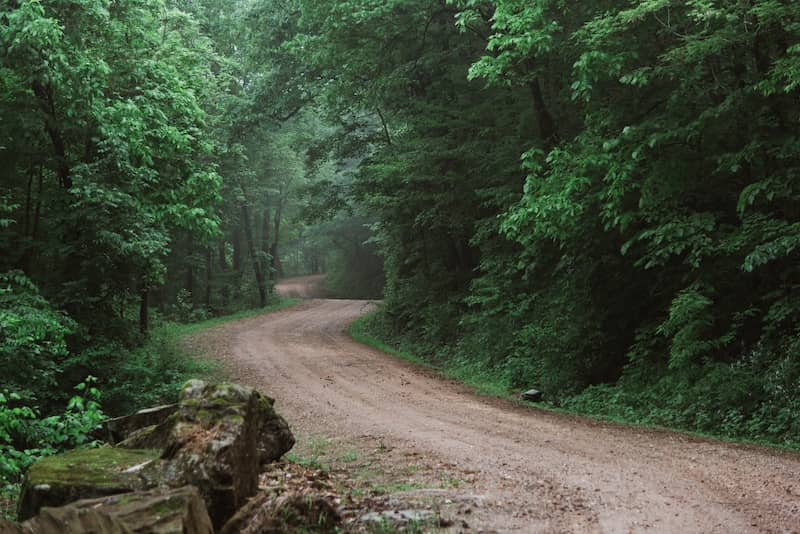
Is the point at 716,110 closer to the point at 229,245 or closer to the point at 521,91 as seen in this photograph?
the point at 521,91

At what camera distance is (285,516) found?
17.5ft

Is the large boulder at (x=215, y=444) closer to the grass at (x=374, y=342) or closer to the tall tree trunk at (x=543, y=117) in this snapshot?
the tall tree trunk at (x=543, y=117)

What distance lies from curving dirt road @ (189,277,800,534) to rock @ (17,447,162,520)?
263 cm

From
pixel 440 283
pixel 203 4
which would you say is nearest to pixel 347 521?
pixel 440 283

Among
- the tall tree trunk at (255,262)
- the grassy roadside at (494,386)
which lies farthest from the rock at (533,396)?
the tall tree trunk at (255,262)

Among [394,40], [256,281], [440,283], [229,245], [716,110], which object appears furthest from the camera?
[229,245]

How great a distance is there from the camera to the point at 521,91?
1758cm

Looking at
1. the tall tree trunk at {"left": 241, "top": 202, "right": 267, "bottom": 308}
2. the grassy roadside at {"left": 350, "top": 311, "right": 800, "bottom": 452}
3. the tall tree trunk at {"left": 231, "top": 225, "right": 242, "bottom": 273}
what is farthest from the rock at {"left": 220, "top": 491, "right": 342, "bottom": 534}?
the tall tree trunk at {"left": 231, "top": 225, "right": 242, "bottom": 273}

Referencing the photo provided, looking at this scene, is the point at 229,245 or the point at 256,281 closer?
the point at 256,281

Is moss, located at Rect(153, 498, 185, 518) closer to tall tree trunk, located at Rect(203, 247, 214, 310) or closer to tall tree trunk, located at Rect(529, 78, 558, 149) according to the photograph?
tall tree trunk, located at Rect(529, 78, 558, 149)

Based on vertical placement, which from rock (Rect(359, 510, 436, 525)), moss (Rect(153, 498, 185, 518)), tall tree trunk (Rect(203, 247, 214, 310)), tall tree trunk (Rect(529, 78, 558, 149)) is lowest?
rock (Rect(359, 510, 436, 525))

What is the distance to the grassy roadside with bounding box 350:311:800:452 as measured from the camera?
960 cm

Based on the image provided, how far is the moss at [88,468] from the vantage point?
530 centimetres

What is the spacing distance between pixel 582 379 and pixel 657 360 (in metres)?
1.70
